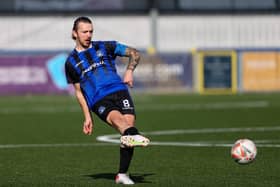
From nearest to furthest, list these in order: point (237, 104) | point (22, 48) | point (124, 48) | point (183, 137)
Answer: point (124, 48)
point (183, 137)
point (237, 104)
point (22, 48)

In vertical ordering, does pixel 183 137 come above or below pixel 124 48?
below

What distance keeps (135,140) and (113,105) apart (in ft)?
2.73

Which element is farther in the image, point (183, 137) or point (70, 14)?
point (70, 14)

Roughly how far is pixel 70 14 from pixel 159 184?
39750mm

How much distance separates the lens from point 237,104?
29234 mm

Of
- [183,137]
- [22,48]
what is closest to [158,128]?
[183,137]

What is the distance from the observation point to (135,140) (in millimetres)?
9430

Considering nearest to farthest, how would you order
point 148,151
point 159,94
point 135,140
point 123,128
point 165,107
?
point 135,140
point 123,128
point 148,151
point 165,107
point 159,94

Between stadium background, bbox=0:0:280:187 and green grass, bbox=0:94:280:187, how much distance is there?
0.06 ft

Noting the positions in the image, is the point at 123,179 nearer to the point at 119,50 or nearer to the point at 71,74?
the point at 71,74

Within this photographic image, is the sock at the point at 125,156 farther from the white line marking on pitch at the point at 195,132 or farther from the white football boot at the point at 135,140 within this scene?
the white line marking on pitch at the point at 195,132

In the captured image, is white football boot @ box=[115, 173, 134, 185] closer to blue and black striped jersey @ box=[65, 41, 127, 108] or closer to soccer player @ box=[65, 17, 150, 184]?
soccer player @ box=[65, 17, 150, 184]

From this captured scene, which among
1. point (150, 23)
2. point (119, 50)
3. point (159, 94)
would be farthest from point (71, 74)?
point (150, 23)

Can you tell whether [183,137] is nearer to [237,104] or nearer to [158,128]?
[158,128]
